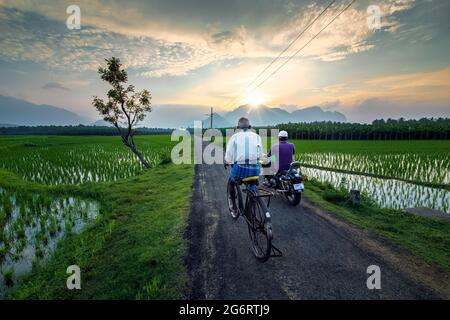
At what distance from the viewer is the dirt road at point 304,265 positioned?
3502mm

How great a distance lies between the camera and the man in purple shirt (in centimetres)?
760

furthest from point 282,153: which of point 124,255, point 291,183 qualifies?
point 124,255

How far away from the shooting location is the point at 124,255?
5.02m

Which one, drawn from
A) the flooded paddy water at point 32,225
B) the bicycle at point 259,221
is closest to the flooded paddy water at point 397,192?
the bicycle at point 259,221

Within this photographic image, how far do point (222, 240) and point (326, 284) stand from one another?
7.55ft

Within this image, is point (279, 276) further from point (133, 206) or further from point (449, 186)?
point (449, 186)

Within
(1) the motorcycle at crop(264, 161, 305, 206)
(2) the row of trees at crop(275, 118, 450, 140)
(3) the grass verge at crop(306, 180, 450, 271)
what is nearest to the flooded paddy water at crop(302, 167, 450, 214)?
(3) the grass verge at crop(306, 180, 450, 271)

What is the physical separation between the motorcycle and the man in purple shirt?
0.25 metres

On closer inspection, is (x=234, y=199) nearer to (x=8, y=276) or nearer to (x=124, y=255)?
(x=124, y=255)

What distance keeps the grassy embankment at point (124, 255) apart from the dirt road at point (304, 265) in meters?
0.49

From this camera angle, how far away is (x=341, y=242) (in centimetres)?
508

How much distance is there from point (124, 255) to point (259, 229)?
116 inches

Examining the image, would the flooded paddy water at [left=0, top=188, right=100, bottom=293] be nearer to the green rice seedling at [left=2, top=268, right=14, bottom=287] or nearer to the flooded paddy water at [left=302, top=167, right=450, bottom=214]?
the green rice seedling at [left=2, top=268, right=14, bottom=287]

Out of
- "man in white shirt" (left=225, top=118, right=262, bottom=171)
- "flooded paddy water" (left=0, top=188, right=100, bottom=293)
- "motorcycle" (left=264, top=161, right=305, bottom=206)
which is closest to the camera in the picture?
"man in white shirt" (left=225, top=118, right=262, bottom=171)
